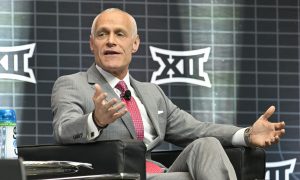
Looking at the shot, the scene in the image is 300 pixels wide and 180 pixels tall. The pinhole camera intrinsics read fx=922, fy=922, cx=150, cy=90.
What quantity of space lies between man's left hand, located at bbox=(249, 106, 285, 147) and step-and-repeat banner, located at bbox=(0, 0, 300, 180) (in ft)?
3.78

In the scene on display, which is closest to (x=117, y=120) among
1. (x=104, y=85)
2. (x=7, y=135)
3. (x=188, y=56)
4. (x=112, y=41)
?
(x=104, y=85)

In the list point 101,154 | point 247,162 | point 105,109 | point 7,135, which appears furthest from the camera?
point 247,162

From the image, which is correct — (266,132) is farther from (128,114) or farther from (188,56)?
(188,56)

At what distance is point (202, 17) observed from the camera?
16.5ft

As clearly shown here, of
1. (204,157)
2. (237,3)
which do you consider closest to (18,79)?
(237,3)

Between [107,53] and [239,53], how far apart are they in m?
1.31

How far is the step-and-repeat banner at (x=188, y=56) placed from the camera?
15.8 ft

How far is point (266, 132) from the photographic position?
379 centimetres

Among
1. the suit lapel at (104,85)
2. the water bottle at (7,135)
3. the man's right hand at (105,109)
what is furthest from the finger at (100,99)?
the suit lapel at (104,85)

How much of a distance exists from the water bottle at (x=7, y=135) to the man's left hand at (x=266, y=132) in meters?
1.08

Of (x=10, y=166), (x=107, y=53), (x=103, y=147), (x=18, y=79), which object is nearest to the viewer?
(x=10, y=166)

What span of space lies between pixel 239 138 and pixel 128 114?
0.48m

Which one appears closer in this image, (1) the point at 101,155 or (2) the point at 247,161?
(1) the point at 101,155

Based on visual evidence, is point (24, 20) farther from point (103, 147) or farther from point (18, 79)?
point (103, 147)
